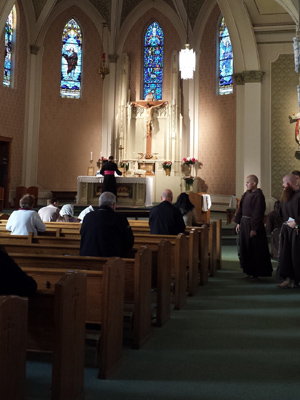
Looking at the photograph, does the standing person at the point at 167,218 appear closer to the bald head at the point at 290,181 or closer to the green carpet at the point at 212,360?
the green carpet at the point at 212,360

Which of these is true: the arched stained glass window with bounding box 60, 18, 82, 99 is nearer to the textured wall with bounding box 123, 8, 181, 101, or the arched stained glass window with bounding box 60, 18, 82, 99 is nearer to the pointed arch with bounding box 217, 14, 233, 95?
the textured wall with bounding box 123, 8, 181, 101

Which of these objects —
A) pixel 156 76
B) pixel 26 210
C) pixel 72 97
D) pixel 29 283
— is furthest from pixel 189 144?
pixel 29 283

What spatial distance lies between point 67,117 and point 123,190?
5.23 metres

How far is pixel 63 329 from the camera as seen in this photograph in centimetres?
261

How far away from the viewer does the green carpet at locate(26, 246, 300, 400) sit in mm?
3051

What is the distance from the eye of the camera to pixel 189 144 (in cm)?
1870

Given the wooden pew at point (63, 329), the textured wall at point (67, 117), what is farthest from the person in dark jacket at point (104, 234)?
the textured wall at point (67, 117)

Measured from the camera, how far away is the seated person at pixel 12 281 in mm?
2672

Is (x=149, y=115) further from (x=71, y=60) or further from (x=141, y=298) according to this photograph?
(x=141, y=298)

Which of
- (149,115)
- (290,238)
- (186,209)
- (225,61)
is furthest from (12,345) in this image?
(225,61)

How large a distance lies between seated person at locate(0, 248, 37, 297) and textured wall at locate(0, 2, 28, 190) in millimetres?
14757

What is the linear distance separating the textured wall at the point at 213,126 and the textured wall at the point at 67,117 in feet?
13.4

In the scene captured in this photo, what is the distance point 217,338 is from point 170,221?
254cm

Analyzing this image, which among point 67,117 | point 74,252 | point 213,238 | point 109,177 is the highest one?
point 67,117
